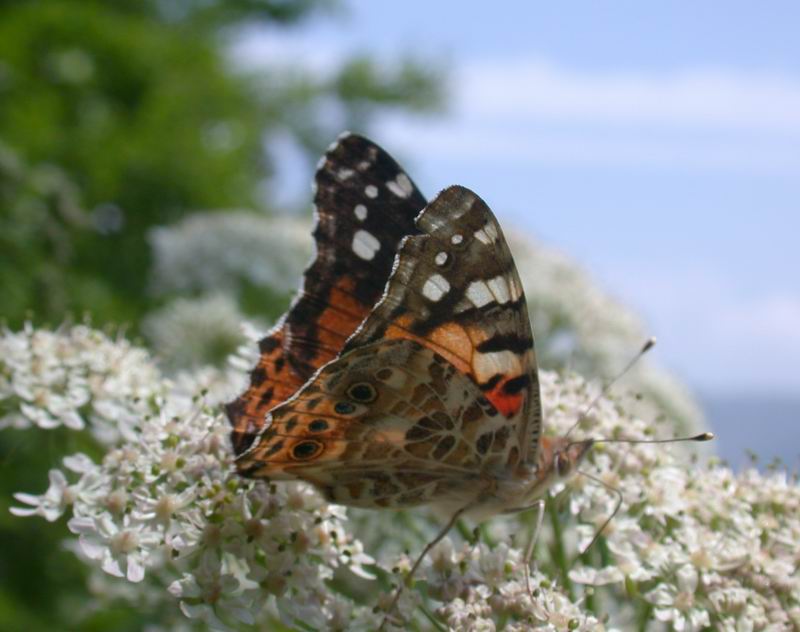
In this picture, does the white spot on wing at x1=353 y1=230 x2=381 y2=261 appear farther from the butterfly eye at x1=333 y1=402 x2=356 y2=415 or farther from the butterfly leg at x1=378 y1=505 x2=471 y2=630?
the butterfly leg at x1=378 y1=505 x2=471 y2=630

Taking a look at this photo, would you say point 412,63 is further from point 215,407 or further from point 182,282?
point 215,407

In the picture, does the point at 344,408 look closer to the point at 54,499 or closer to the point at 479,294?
the point at 479,294

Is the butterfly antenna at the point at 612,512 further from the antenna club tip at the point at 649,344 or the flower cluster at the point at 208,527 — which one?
the flower cluster at the point at 208,527

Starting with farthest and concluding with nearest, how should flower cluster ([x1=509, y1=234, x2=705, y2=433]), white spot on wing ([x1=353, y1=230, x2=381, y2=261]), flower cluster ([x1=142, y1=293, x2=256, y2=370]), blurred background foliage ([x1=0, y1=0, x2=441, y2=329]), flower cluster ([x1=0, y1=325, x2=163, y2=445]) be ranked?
blurred background foliage ([x1=0, y1=0, x2=441, y2=329]) → flower cluster ([x1=509, y1=234, x2=705, y2=433]) → flower cluster ([x1=142, y1=293, x2=256, y2=370]) → flower cluster ([x1=0, y1=325, x2=163, y2=445]) → white spot on wing ([x1=353, y1=230, x2=381, y2=261])

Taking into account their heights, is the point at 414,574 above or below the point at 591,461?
below

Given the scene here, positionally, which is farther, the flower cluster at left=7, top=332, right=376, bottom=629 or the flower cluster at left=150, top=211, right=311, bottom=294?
the flower cluster at left=150, top=211, right=311, bottom=294

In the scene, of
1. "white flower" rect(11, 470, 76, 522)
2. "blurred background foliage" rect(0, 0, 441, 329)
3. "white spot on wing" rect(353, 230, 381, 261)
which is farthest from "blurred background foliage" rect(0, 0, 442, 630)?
"white spot on wing" rect(353, 230, 381, 261)

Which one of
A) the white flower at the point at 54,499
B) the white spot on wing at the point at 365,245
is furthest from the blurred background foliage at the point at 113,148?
the white spot on wing at the point at 365,245

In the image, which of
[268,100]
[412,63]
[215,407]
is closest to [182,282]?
[215,407]
